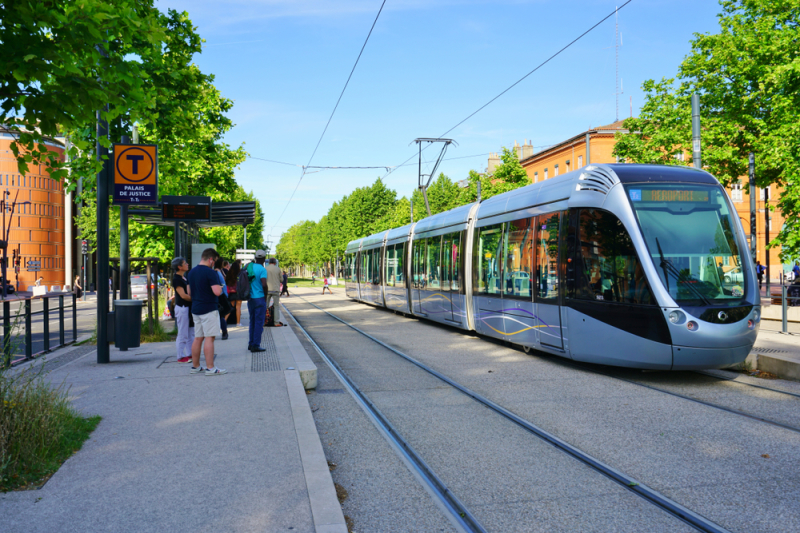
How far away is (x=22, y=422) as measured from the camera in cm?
455

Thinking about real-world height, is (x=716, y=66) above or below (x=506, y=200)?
above

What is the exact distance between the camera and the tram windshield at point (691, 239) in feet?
26.8

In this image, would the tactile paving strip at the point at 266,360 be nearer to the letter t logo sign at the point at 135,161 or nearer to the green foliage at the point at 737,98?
the letter t logo sign at the point at 135,161

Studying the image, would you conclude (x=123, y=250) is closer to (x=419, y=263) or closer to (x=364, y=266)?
(x=419, y=263)

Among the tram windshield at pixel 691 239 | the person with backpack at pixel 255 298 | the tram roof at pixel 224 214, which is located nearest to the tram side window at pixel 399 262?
the tram roof at pixel 224 214

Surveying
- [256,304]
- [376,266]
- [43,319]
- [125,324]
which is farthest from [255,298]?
[376,266]

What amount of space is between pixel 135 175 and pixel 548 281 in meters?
6.79

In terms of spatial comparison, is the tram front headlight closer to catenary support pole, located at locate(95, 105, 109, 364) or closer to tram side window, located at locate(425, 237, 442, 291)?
catenary support pole, located at locate(95, 105, 109, 364)

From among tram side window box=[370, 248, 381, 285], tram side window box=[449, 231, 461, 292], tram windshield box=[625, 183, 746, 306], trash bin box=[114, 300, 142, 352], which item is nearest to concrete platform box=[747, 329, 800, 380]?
tram windshield box=[625, 183, 746, 306]

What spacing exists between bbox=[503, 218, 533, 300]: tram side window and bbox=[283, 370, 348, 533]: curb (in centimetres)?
537

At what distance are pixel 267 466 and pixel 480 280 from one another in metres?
9.19

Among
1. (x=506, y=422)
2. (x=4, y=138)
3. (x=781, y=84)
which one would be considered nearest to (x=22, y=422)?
(x=506, y=422)

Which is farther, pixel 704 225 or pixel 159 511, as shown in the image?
pixel 704 225

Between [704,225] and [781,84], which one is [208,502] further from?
[781,84]
